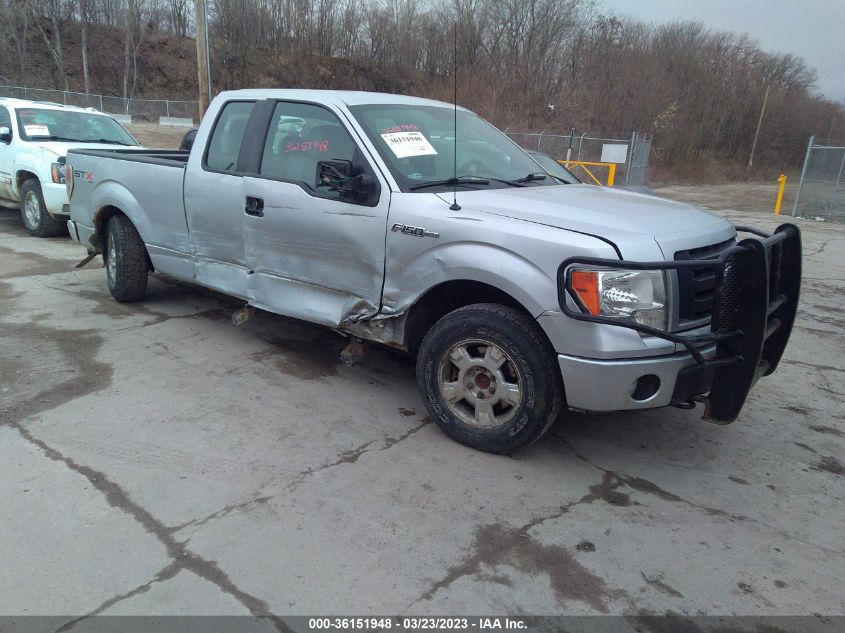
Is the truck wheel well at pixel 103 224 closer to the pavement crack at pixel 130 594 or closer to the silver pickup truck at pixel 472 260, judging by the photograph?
the silver pickup truck at pixel 472 260

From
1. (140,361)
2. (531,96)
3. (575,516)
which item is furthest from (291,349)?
(531,96)

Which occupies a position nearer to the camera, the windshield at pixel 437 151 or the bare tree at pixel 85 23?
the windshield at pixel 437 151

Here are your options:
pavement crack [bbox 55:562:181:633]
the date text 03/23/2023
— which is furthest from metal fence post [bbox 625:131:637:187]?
pavement crack [bbox 55:562:181:633]

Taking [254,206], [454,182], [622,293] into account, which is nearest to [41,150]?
[254,206]

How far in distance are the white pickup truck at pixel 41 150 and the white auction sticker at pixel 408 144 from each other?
660 centimetres

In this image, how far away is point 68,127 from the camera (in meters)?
9.76

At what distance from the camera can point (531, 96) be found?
126ft

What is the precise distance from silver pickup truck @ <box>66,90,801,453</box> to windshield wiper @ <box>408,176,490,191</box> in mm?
15

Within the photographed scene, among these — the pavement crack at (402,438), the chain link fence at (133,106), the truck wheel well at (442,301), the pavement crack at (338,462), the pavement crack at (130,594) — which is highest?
the chain link fence at (133,106)

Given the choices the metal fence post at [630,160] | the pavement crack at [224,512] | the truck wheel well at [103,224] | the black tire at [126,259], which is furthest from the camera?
the metal fence post at [630,160]

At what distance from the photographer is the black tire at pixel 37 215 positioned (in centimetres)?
905

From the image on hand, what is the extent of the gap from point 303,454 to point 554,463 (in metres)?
1.43

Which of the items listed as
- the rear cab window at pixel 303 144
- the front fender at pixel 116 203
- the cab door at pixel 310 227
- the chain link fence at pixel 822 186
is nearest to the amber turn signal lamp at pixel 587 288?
A: the cab door at pixel 310 227

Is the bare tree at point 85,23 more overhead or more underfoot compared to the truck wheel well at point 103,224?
more overhead
